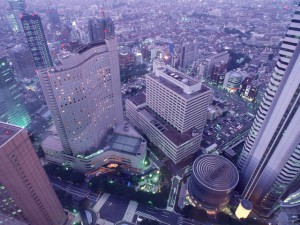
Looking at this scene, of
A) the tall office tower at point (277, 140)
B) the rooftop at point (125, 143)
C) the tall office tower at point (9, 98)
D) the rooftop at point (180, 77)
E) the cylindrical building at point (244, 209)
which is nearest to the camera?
the tall office tower at point (277, 140)

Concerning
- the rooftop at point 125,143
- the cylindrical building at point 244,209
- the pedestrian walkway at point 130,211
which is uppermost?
the rooftop at point 125,143

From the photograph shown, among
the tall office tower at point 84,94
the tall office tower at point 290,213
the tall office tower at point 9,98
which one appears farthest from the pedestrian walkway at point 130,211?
the tall office tower at point 9,98

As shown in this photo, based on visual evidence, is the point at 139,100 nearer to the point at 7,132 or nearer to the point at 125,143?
the point at 125,143

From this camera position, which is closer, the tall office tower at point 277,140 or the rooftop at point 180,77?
the tall office tower at point 277,140

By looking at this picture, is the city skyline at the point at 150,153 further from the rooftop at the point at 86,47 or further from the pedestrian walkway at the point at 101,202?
the rooftop at the point at 86,47

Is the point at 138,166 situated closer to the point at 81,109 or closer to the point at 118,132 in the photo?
the point at 118,132

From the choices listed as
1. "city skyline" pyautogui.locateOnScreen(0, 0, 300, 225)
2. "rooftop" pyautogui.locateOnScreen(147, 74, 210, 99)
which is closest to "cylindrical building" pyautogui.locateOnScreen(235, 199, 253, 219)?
"city skyline" pyautogui.locateOnScreen(0, 0, 300, 225)

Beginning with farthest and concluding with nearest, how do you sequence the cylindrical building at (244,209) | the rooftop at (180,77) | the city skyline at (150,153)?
the rooftop at (180,77) < the cylindrical building at (244,209) < the city skyline at (150,153)

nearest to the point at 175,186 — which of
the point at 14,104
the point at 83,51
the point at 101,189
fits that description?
the point at 101,189
